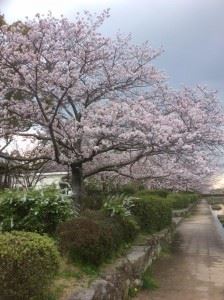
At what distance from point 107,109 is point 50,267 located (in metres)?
7.07

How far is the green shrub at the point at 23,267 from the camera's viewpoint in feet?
16.9

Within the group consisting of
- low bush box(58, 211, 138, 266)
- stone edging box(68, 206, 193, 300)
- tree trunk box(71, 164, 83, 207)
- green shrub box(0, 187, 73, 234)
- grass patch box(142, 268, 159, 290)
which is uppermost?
tree trunk box(71, 164, 83, 207)

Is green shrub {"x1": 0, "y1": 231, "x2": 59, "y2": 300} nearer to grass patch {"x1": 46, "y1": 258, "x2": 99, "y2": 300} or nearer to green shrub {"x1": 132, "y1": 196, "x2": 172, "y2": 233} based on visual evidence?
grass patch {"x1": 46, "y1": 258, "x2": 99, "y2": 300}

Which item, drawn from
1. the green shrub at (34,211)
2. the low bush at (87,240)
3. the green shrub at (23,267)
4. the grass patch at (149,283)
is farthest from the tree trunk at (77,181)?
→ the green shrub at (23,267)

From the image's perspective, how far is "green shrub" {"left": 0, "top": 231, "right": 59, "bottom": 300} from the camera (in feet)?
16.9

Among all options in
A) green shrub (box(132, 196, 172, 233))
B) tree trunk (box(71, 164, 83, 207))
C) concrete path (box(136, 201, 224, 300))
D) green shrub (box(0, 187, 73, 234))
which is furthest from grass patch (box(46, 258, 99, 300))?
tree trunk (box(71, 164, 83, 207))

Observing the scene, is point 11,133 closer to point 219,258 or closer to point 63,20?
point 63,20

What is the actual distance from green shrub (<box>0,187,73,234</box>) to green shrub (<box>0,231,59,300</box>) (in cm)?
297

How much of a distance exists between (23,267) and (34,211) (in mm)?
3340

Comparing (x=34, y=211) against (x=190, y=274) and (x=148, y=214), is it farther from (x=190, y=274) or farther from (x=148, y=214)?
(x=148, y=214)

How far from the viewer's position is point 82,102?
13.6 m

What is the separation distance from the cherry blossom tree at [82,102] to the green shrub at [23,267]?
251 inches

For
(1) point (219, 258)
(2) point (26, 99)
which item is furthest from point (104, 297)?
(2) point (26, 99)

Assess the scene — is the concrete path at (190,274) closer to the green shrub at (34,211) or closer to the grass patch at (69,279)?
the grass patch at (69,279)
